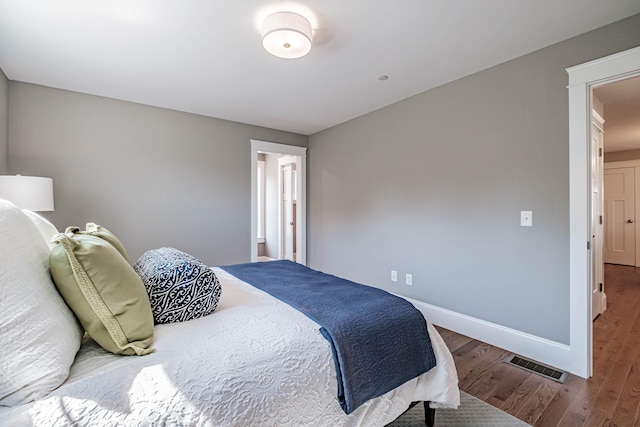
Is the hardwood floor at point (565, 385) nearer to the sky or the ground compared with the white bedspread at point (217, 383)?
nearer to the ground

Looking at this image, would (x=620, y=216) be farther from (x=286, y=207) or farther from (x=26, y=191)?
(x=26, y=191)

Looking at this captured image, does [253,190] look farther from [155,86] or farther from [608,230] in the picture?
[608,230]

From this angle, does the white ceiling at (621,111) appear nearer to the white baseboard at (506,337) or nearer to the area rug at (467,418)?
the white baseboard at (506,337)

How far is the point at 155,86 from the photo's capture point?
296 cm

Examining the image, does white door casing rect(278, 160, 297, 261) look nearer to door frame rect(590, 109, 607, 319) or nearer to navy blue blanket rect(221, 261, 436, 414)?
navy blue blanket rect(221, 261, 436, 414)

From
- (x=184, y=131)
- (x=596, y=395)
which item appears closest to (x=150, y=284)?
(x=596, y=395)

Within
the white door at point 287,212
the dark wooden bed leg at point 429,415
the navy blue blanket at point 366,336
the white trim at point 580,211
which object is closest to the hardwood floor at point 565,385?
the white trim at point 580,211

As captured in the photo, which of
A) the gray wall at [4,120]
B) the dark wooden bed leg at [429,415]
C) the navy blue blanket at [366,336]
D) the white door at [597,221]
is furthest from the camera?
the white door at [597,221]

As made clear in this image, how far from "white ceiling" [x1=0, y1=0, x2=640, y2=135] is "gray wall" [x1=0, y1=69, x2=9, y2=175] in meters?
0.12

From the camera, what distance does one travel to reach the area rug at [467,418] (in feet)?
5.41

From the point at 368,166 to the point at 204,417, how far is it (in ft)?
11.0

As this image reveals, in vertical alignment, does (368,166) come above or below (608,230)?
above

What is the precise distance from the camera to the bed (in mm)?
813

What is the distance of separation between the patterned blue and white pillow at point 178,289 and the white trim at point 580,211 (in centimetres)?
243
